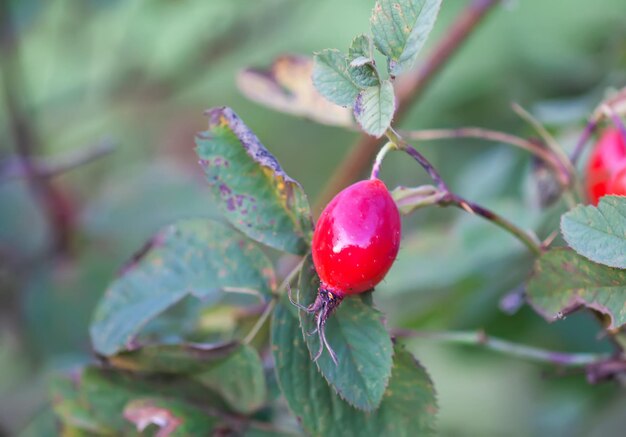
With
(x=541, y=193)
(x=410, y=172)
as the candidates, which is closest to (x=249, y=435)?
(x=541, y=193)

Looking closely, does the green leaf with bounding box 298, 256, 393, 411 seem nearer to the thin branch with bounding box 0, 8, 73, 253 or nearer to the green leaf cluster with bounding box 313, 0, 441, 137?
the green leaf cluster with bounding box 313, 0, 441, 137

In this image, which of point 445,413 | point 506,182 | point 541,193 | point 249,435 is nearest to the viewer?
point 249,435

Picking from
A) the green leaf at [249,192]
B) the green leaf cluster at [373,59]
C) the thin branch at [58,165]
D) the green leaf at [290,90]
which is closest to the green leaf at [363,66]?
the green leaf cluster at [373,59]

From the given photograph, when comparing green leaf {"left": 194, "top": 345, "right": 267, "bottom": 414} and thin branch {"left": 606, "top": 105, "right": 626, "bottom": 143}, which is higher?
thin branch {"left": 606, "top": 105, "right": 626, "bottom": 143}

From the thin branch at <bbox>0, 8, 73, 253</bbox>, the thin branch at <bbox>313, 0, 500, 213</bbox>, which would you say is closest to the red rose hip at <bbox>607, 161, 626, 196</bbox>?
the thin branch at <bbox>313, 0, 500, 213</bbox>

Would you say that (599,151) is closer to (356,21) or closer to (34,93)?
(356,21)

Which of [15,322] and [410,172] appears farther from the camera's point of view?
[410,172]

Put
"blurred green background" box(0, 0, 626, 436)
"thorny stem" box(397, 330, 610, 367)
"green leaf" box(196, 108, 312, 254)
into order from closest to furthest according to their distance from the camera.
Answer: "green leaf" box(196, 108, 312, 254) < "thorny stem" box(397, 330, 610, 367) < "blurred green background" box(0, 0, 626, 436)
